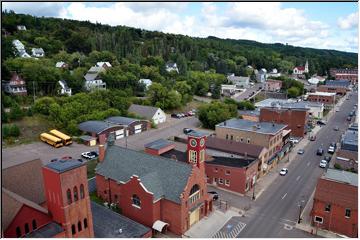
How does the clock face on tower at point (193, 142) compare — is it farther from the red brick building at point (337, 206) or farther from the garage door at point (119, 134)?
the garage door at point (119, 134)

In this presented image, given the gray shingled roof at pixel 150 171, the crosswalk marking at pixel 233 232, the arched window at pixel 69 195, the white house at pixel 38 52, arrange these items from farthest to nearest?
the white house at pixel 38 52 → the gray shingled roof at pixel 150 171 → the crosswalk marking at pixel 233 232 → the arched window at pixel 69 195

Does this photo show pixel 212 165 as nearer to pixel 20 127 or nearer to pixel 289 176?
pixel 289 176

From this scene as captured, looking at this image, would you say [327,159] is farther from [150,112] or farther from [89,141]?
[89,141]

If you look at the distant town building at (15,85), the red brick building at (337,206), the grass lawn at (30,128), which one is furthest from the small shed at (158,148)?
the distant town building at (15,85)

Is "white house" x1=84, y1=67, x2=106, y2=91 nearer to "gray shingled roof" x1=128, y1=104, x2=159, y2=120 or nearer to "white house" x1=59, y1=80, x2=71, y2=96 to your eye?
"white house" x1=59, y1=80, x2=71, y2=96

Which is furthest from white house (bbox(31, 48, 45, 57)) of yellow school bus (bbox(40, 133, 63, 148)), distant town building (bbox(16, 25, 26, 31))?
yellow school bus (bbox(40, 133, 63, 148))
